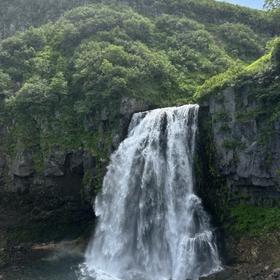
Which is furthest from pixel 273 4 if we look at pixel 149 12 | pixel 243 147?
pixel 149 12

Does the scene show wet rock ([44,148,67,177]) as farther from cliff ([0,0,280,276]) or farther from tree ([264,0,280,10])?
tree ([264,0,280,10])

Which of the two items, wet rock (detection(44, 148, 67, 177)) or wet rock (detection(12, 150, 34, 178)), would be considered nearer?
wet rock (detection(44, 148, 67, 177))

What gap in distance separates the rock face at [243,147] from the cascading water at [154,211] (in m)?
2.09

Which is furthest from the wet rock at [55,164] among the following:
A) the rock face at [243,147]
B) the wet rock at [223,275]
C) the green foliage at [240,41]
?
the green foliage at [240,41]

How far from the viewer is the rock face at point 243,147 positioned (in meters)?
31.0

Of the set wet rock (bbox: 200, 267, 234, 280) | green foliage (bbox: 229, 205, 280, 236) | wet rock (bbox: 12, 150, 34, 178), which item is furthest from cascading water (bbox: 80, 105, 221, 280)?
wet rock (bbox: 12, 150, 34, 178)

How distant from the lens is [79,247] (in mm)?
36969

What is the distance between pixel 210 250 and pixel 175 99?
56.5 ft

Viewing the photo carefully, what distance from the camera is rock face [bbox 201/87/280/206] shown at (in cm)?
3105

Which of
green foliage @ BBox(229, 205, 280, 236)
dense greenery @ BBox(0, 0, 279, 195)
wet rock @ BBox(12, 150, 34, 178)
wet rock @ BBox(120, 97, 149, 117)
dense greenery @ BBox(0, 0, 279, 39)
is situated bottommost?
green foliage @ BBox(229, 205, 280, 236)

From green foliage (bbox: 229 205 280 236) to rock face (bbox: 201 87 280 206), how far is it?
0.63 metres

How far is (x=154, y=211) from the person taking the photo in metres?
33.0

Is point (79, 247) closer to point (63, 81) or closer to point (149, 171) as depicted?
point (149, 171)

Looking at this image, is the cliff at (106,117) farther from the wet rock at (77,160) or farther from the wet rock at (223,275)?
the wet rock at (223,275)
